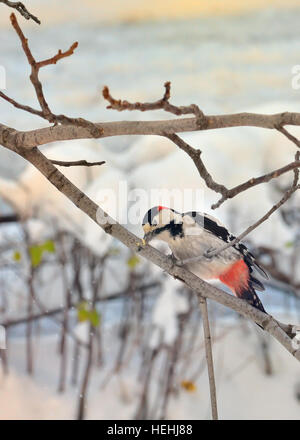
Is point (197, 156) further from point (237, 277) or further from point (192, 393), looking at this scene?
point (192, 393)

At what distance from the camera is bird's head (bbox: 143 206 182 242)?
28cm

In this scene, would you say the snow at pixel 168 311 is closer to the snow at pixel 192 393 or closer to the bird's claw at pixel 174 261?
the snow at pixel 192 393

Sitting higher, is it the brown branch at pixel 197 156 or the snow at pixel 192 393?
the snow at pixel 192 393

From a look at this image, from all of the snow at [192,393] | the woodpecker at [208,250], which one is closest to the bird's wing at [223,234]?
the woodpecker at [208,250]

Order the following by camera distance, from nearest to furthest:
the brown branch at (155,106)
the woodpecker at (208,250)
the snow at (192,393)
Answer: the brown branch at (155,106)
the woodpecker at (208,250)
the snow at (192,393)

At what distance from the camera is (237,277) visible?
1.06 ft

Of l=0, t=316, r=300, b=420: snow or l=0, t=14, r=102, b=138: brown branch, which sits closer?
l=0, t=14, r=102, b=138: brown branch

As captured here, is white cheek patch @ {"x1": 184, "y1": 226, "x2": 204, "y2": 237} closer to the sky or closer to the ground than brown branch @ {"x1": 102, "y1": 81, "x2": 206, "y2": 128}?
closer to the sky

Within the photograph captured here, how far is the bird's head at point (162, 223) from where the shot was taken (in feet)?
0.93

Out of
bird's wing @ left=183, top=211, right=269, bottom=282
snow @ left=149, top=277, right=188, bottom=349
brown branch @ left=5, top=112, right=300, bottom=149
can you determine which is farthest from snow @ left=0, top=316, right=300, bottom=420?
brown branch @ left=5, top=112, right=300, bottom=149

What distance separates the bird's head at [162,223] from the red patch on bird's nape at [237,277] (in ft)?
0.13

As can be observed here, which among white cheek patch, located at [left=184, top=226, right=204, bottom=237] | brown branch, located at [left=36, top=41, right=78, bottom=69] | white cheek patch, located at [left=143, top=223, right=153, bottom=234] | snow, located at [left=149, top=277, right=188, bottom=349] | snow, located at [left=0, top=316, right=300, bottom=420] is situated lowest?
white cheek patch, located at [left=143, top=223, right=153, bottom=234]

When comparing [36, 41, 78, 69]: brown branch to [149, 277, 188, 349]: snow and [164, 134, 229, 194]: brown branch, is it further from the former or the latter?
[149, 277, 188, 349]: snow
